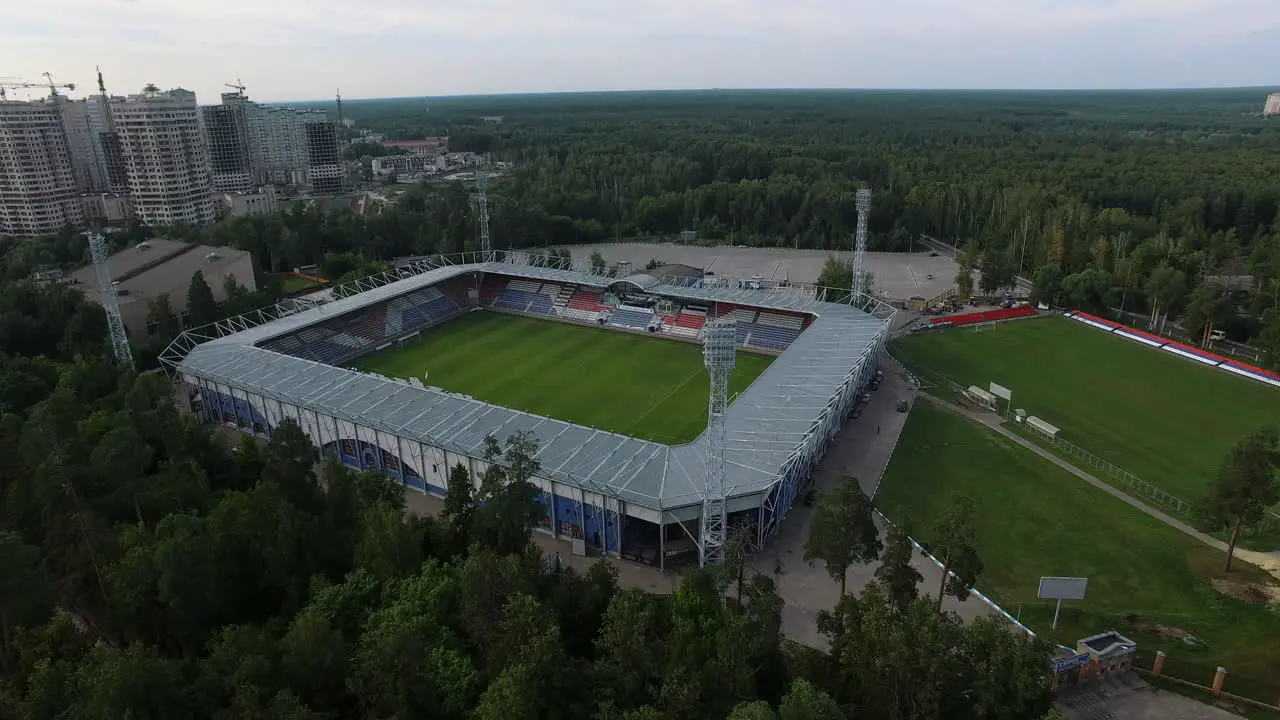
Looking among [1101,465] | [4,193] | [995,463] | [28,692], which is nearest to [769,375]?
[995,463]

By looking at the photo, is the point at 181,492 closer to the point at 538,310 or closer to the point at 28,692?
the point at 28,692

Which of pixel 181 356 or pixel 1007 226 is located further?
pixel 1007 226

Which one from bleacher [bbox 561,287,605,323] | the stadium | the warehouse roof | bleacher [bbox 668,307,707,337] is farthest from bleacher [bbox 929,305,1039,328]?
the warehouse roof

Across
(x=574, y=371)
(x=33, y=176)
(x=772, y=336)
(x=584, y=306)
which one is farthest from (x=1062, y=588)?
(x=33, y=176)

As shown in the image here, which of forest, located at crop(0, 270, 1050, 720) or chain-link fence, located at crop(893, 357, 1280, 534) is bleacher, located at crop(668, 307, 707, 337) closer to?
chain-link fence, located at crop(893, 357, 1280, 534)

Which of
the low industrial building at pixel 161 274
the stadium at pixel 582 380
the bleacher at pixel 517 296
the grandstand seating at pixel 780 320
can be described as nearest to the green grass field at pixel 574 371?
the stadium at pixel 582 380

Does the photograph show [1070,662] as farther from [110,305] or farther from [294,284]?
[294,284]

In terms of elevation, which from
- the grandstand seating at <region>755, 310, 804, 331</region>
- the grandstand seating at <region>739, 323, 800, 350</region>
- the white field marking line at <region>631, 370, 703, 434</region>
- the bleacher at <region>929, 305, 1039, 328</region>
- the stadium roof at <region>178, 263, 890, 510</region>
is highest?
the stadium roof at <region>178, 263, 890, 510</region>

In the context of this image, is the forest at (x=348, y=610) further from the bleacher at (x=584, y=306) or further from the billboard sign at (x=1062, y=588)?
the bleacher at (x=584, y=306)
